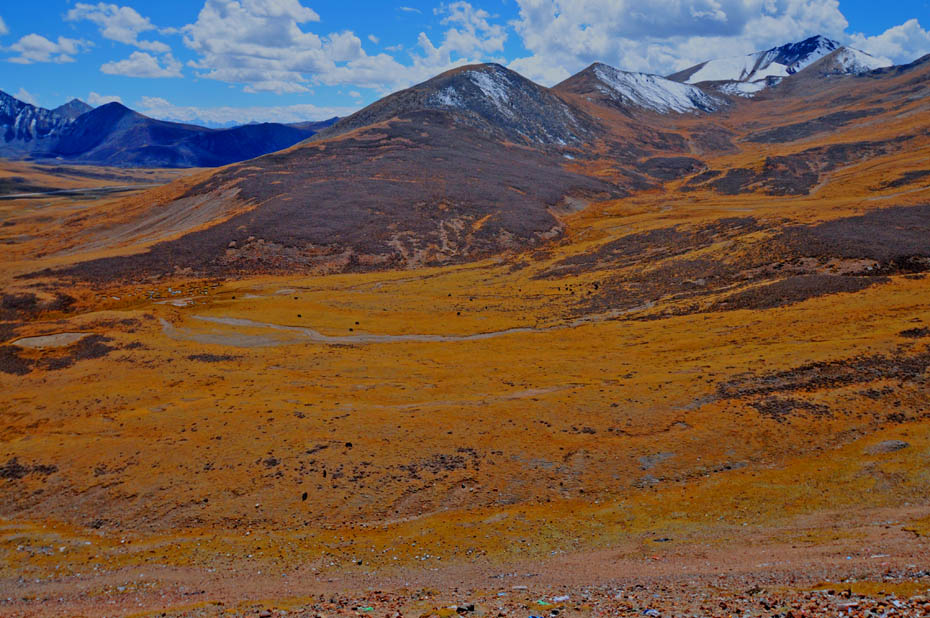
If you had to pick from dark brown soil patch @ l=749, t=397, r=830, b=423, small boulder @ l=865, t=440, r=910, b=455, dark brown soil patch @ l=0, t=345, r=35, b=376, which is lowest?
dark brown soil patch @ l=0, t=345, r=35, b=376

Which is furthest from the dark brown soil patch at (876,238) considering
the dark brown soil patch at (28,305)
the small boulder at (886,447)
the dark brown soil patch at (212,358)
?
the dark brown soil patch at (28,305)

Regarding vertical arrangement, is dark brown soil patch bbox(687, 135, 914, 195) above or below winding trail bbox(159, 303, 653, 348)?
above

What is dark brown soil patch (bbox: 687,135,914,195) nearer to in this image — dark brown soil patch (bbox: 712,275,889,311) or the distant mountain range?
the distant mountain range

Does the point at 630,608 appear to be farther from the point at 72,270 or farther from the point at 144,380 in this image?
the point at 72,270

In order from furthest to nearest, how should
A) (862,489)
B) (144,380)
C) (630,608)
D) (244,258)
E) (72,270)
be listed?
(244,258) → (72,270) → (144,380) → (862,489) → (630,608)

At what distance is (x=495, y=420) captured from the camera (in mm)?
41188

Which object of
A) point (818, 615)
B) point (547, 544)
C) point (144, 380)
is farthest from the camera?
point (144, 380)

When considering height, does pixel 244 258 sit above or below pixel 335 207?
below

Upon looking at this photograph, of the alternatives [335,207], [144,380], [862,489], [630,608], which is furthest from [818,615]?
[335,207]

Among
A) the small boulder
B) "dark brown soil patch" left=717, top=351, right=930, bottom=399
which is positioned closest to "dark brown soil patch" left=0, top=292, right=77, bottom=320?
"dark brown soil patch" left=717, top=351, right=930, bottom=399

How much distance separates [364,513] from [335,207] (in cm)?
11334

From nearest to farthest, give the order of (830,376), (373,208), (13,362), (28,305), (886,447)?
(886,447), (830,376), (13,362), (28,305), (373,208)

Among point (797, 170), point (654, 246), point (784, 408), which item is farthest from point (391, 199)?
point (797, 170)

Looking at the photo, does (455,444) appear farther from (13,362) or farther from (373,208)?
(373,208)
